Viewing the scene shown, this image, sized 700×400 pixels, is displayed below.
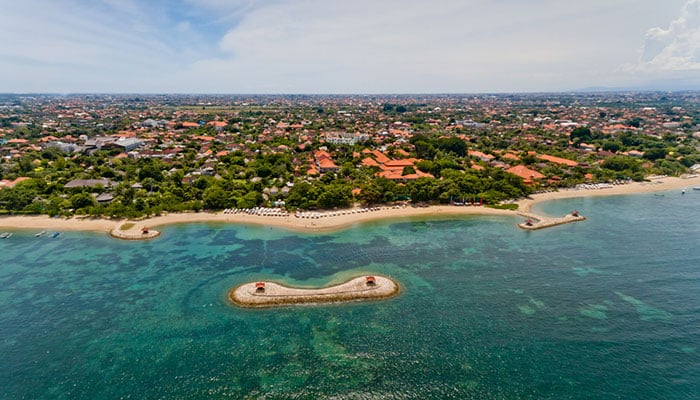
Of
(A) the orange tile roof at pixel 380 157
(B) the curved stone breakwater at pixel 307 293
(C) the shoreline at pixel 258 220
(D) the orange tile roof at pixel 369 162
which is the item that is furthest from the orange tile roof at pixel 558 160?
(B) the curved stone breakwater at pixel 307 293

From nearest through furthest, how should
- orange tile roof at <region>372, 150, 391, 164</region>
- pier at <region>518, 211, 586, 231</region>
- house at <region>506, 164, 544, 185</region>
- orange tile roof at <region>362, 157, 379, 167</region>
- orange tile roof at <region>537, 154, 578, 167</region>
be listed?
pier at <region>518, 211, 586, 231</region>
house at <region>506, 164, 544, 185</region>
orange tile roof at <region>362, 157, 379, 167</region>
orange tile roof at <region>537, 154, 578, 167</region>
orange tile roof at <region>372, 150, 391, 164</region>

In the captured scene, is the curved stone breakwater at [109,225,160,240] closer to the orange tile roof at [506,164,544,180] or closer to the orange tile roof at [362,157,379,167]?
the orange tile roof at [362,157,379,167]

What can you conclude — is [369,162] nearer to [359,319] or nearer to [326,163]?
[326,163]

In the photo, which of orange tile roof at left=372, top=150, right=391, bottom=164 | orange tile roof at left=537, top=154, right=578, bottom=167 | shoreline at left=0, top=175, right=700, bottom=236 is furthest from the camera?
orange tile roof at left=372, top=150, right=391, bottom=164

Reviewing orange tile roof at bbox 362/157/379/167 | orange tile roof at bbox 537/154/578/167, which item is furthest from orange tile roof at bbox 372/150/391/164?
orange tile roof at bbox 537/154/578/167

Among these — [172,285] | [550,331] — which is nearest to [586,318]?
[550,331]

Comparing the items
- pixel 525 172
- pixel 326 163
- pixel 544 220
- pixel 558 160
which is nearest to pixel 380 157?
pixel 326 163
